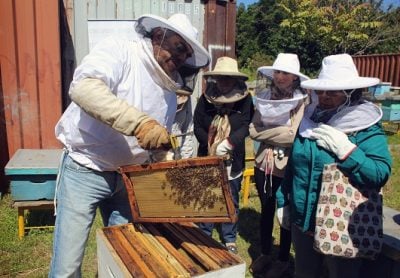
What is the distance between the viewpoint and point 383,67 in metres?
13.3

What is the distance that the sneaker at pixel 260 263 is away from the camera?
305cm

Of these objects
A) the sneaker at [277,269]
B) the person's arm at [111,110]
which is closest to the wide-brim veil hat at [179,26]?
the person's arm at [111,110]

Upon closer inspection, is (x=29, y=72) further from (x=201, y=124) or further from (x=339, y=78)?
(x=339, y=78)

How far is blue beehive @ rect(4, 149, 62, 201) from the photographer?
3229 mm

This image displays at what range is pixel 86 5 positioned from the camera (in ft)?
16.4

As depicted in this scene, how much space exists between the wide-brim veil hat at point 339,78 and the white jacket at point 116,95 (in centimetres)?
77

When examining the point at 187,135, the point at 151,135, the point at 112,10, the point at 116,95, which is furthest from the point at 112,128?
the point at 112,10

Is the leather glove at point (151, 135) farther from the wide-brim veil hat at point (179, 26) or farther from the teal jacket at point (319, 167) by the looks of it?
the teal jacket at point (319, 167)

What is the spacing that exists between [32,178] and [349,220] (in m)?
2.53

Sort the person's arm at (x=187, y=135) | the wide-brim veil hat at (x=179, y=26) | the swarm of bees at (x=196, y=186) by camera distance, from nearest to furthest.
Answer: the swarm of bees at (x=196, y=186), the wide-brim veil hat at (x=179, y=26), the person's arm at (x=187, y=135)

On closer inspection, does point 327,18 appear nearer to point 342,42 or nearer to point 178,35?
point 342,42

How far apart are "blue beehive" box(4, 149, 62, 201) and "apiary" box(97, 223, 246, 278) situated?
182 cm

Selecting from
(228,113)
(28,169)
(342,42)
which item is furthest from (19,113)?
(342,42)

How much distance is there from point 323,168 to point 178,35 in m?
0.99
